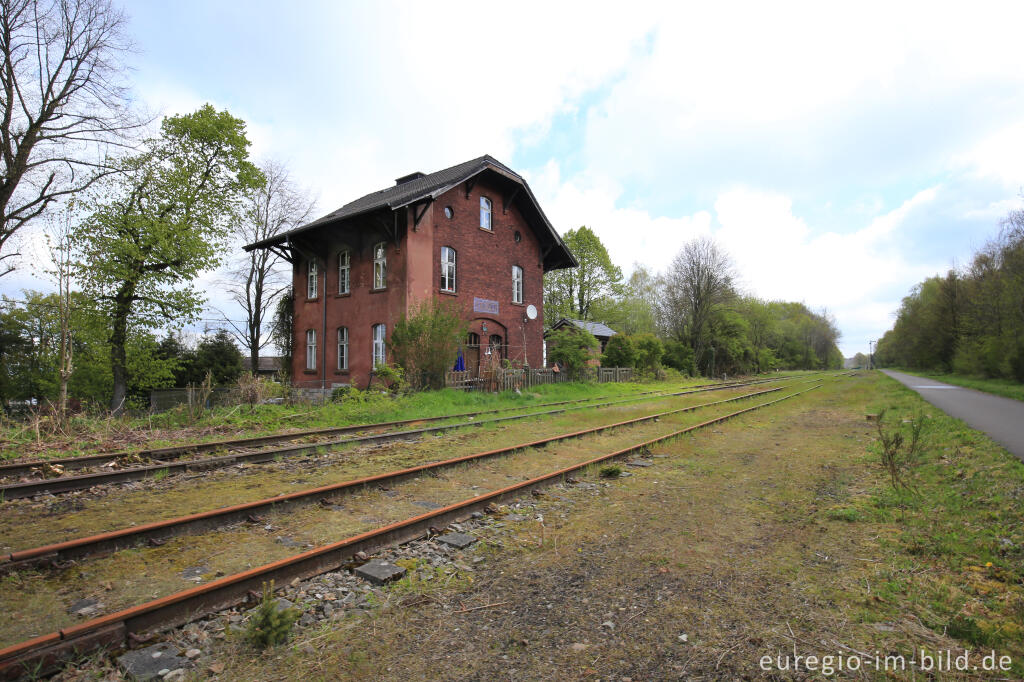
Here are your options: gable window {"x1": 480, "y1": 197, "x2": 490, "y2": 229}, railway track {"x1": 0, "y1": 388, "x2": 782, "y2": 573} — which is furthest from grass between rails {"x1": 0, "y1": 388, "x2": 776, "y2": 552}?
gable window {"x1": 480, "y1": 197, "x2": 490, "y2": 229}

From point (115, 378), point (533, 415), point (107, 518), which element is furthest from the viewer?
point (115, 378)

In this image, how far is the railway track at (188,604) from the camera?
2.41 meters

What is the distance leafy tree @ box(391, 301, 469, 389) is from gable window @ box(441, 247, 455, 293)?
14.2ft

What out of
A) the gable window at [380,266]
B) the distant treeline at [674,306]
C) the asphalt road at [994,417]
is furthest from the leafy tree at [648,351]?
the gable window at [380,266]

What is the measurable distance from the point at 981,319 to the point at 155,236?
45.0m

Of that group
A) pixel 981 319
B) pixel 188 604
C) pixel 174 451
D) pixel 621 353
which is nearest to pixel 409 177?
pixel 621 353

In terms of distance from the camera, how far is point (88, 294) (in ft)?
54.3

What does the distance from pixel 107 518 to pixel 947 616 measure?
703cm

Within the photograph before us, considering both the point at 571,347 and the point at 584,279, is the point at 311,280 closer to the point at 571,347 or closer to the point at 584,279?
the point at 571,347

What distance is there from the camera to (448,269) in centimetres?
2023

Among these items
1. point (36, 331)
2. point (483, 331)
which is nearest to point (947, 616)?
point (483, 331)

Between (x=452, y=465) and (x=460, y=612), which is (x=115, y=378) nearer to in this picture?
(x=452, y=465)

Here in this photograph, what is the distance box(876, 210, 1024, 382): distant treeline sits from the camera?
25109 mm

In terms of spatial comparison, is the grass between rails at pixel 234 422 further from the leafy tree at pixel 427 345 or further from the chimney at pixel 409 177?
the chimney at pixel 409 177
